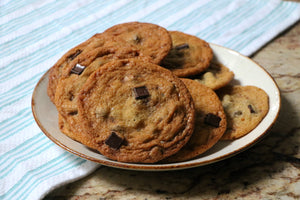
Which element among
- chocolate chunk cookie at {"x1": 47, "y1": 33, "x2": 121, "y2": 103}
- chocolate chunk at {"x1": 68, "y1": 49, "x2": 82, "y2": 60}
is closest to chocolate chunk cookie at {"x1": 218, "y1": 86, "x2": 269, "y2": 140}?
chocolate chunk cookie at {"x1": 47, "y1": 33, "x2": 121, "y2": 103}

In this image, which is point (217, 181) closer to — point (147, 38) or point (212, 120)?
point (212, 120)

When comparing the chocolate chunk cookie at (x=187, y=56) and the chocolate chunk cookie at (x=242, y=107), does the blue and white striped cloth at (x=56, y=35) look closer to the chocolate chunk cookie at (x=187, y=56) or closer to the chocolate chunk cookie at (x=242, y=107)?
the chocolate chunk cookie at (x=187, y=56)

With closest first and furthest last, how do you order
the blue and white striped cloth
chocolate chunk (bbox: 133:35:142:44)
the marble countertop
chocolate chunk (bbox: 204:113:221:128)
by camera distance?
the marble countertop < chocolate chunk (bbox: 204:113:221:128) < the blue and white striped cloth < chocolate chunk (bbox: 133:35:142:44)

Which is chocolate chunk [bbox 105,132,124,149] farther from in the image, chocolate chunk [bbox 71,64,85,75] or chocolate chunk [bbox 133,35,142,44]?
chocolate chunk [bbox 133,35,142,44]

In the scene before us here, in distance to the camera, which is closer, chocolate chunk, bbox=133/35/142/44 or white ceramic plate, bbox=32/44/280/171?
white ceramic plate, bbox=32/44/280/171

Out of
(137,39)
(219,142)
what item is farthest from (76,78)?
(219,142)

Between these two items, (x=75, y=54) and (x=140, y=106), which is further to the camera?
(x=75, y=54)

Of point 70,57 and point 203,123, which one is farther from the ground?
point 70,57

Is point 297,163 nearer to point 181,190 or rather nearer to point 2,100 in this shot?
point 181,190
